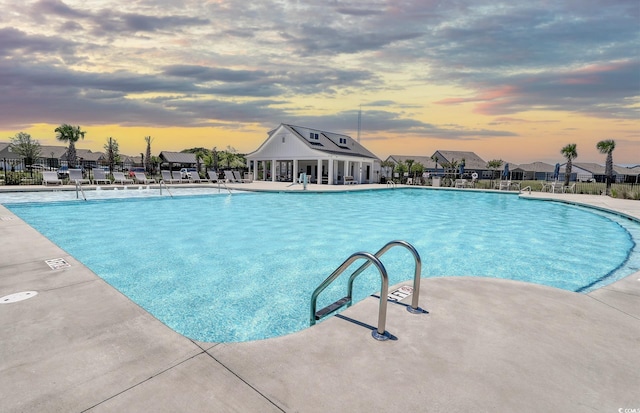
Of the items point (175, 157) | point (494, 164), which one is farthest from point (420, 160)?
point (175, 157)

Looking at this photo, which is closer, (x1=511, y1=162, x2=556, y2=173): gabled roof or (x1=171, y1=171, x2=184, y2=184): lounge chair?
(x1=171, y1=171, x2=184, y2=184): lounge chair

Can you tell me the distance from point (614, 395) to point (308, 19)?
1903 cm

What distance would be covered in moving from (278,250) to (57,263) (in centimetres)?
476

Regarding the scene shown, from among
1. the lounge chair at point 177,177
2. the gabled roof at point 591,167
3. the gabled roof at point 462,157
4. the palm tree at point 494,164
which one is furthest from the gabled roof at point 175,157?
the gabled roof at point 591,167

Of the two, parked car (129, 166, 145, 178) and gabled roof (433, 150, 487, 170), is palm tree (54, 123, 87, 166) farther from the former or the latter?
gabled roof (433, 150, 487, 170)

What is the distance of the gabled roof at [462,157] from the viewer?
74.3m

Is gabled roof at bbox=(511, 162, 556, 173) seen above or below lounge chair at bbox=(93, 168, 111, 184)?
above

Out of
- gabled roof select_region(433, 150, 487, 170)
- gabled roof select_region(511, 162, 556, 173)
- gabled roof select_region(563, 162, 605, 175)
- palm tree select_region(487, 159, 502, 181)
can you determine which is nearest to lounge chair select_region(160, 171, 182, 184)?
gabled roof select_region(433, 150, 487, 170)

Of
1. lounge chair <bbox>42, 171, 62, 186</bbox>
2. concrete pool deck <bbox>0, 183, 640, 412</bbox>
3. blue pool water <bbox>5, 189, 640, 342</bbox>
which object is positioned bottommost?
blue pool water <bbox>5, 189, 640, 342</bbox>

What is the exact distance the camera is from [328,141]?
3747 cm

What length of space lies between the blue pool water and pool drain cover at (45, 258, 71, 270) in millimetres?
1085

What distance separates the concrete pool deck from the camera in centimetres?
212

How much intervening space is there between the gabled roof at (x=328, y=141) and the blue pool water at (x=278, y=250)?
18.5 meters

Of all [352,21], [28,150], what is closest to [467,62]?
[352,21]
